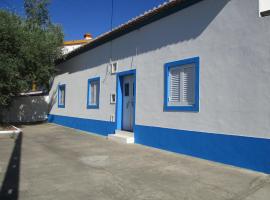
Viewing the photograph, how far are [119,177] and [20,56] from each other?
9.15m

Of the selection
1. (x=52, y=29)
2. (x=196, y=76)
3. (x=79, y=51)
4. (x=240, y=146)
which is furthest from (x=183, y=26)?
(x=52, y=29)

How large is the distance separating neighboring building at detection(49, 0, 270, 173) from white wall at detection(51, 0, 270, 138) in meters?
0.02

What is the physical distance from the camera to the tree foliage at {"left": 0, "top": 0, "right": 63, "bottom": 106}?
1204cm

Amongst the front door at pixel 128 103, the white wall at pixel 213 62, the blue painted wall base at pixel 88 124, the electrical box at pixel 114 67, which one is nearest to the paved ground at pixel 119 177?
→ the white wall at pixel 213 62

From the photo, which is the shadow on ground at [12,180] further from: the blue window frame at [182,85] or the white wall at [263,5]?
the white wall at [263,5]

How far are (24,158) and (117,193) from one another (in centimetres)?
361

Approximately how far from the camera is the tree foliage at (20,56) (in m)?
12.0

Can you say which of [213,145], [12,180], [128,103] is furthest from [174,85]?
[12,180]

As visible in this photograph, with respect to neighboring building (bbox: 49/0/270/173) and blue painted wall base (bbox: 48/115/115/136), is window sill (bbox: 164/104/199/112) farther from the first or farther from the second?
blue painted wall base (bbox: 48/115/115/136)

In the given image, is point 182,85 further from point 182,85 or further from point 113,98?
point 113,98

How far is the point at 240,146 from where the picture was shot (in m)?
6.21

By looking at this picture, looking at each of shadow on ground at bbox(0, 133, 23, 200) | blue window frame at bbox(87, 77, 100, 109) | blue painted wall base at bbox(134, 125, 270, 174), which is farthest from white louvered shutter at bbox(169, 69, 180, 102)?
blue window frame at bbox(87, 77, 100, 109)

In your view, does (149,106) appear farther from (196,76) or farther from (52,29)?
(52,29)

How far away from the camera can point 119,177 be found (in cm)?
558
